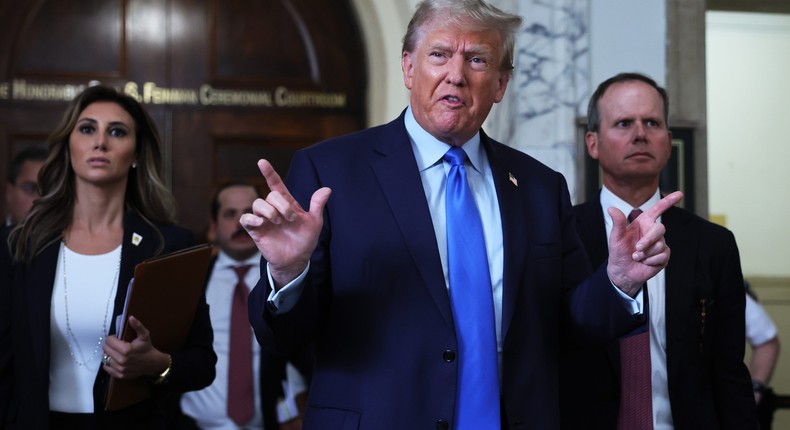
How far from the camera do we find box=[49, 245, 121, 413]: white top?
134 inches

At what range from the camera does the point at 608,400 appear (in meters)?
3.20

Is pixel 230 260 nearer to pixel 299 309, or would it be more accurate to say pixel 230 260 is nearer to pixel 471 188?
pixel 471 188

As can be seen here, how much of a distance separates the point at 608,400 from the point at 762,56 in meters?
8.00

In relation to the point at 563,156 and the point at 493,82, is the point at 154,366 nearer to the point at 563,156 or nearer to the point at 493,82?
the point at 493,82

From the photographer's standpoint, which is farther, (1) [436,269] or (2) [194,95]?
(2) [194,95]

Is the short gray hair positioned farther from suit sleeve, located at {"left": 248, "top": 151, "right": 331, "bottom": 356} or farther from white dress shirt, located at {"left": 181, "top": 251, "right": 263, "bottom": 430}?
white dress shirt, located at {"left": 181, "top": 251, "right": 263, "bottom": 430}

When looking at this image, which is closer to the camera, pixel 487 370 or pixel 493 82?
pixel 487 370

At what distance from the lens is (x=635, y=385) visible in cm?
317

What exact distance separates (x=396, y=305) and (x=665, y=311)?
1186 millimetres

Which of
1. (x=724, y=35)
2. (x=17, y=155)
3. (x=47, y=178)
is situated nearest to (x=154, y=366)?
(x=47, y=178)

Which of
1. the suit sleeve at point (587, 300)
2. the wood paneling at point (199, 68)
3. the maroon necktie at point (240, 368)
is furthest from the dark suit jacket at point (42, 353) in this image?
the wood paneling at point (199, 68)

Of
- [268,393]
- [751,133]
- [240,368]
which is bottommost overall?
[268,393]

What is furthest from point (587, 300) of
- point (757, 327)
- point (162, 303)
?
point (757, 327)

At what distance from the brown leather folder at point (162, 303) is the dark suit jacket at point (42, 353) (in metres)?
0.07
